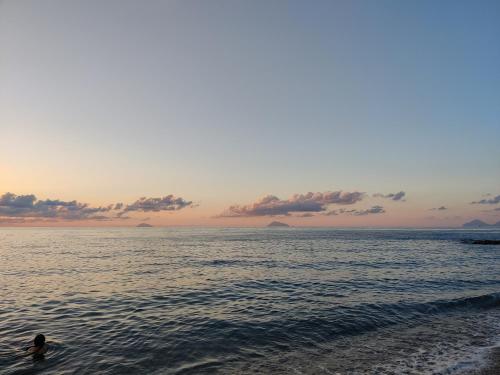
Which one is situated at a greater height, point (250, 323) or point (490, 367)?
point (490, 367)

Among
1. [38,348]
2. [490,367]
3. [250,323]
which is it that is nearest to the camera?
[490,367]

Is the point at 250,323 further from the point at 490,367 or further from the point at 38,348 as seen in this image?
the point at 490,367

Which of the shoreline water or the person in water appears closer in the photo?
the shoreline water

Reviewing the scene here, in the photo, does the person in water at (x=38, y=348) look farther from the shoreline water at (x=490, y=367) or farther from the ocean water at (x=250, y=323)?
the shoreline water at (x=490, y=367)

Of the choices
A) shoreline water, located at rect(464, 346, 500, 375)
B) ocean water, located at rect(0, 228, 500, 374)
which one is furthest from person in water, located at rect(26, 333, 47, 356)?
shoreline water, located at rect(464, 346, 500, 375)

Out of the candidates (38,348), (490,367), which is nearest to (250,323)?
(38,348)

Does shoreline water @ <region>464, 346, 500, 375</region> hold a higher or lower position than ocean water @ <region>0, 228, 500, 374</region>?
higher

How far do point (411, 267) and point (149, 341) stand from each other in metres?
40.6

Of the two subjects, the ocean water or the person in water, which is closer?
the ocean water

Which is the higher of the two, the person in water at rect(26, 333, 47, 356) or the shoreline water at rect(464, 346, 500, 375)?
the shoreline water at rect(464, 346, 500, 375)

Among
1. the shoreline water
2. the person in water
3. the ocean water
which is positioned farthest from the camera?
the person in water

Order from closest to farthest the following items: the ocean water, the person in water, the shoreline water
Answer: the shoreline water, the ocean water, the person in water

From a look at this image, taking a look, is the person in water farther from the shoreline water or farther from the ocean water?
the shoreline water

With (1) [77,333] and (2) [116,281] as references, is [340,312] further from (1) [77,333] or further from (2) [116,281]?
(2) [116,281]
